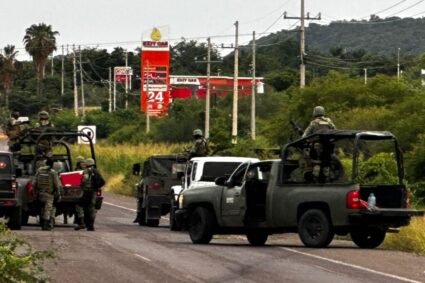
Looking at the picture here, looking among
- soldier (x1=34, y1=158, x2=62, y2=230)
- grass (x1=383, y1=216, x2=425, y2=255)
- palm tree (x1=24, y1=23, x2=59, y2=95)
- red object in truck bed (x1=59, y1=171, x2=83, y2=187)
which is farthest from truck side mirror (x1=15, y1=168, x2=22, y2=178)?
palm tree (x1=24, y1=23, x2=59, y2=95)

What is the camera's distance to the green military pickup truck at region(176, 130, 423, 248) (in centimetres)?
2255

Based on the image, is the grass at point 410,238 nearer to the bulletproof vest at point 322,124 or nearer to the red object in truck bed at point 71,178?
the bulletproof vest at point 322,124

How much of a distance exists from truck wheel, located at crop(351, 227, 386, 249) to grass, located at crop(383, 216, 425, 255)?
521mm

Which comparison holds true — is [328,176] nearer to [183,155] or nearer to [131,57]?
[183,155]

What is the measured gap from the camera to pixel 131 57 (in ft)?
503

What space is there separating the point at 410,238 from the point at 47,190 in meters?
9.33

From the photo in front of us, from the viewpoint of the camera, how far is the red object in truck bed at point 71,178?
29727mm

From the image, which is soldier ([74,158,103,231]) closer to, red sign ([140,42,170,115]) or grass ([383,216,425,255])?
grass ([383,216,425,255])

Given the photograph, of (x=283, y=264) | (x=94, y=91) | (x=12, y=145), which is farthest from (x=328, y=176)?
(x=94, y=91)

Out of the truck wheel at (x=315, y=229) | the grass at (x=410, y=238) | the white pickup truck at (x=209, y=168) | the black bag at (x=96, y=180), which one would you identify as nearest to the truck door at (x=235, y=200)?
the truck wheel at (x=315, y=229)

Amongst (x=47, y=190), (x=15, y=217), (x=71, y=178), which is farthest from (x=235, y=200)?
(x=71, y=178)

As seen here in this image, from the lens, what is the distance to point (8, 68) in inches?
5522

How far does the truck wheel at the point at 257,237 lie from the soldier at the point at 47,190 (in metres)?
6.00

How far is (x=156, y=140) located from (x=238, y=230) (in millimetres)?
57172
